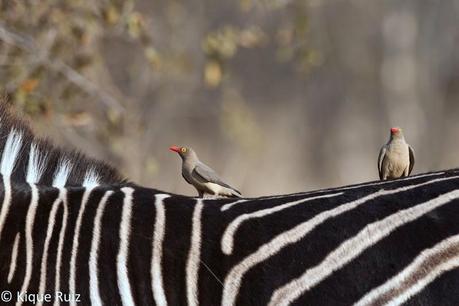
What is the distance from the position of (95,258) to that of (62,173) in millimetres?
469

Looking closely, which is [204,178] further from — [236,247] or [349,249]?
[349,249]

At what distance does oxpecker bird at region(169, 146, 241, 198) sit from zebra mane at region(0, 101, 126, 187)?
44cm

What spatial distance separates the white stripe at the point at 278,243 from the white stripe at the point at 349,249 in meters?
0.11

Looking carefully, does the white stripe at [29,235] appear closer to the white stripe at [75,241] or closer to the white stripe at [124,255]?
the white stripe at [75,241]

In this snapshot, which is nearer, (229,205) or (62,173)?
(229,205)

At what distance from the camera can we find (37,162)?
4176 mm

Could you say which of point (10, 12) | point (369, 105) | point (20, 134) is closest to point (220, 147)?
point (369, 105)

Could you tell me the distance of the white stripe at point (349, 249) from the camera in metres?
3.73

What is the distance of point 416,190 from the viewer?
3.87 m

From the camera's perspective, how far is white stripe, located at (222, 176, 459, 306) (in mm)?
3758

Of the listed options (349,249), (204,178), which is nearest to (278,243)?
(349,249)

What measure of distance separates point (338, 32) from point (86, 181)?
21475mm

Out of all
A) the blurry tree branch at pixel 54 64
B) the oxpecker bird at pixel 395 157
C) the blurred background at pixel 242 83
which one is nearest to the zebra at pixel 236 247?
the oxpecker bird at pixel 395 157

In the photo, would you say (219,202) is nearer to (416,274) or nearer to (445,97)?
(416,274)
